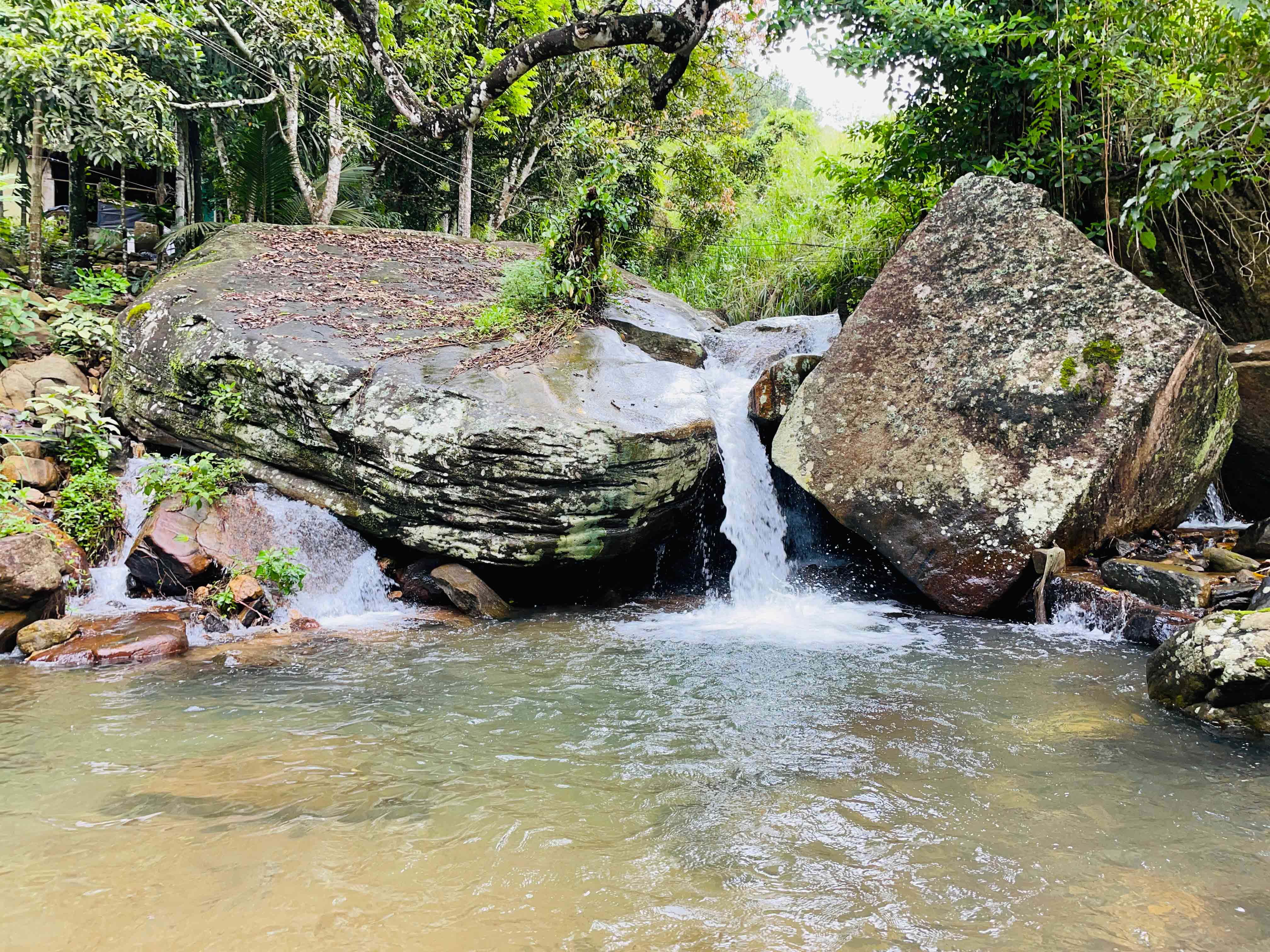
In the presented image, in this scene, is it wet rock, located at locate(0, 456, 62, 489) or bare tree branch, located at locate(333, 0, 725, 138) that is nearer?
bare tree branch, located at locate(333, 0, 725, 138)

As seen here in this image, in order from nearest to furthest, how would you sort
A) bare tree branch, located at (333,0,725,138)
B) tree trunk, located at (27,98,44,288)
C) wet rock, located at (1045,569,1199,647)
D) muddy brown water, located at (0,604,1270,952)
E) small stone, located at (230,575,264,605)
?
muddy brown water, located at (0,604,1270,952)
wet rock, located at (1045,569,1199,647)
bare tree branch, located at (333,0,725,138)
small stone, located at (230,575,264,605)
tree trunk, located at (27,98,44,288)

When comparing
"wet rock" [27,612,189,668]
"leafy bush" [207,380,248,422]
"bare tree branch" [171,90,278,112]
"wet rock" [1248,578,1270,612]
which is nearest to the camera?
"wet rock" [1248,578,1270,612]

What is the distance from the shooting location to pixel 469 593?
6.90m

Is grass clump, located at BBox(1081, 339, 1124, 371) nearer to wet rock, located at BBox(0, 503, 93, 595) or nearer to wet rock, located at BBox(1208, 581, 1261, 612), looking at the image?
wet rock, located at BBox(1208, 581, 1261, 612)

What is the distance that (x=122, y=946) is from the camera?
233 cm

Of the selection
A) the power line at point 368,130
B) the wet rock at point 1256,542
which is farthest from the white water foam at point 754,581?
the power line at point 368,130

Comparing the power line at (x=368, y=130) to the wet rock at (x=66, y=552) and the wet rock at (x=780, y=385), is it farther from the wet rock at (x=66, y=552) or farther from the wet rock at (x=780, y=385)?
the wet rock at (x=780, y=385)

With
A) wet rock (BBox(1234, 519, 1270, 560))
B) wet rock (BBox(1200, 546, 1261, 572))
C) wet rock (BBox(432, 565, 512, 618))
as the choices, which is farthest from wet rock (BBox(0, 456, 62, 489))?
wet rock (BBox(1234, 519, 1270, 560))

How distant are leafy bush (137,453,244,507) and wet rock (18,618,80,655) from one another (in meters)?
1.64

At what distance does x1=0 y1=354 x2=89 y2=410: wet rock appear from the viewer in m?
7.98

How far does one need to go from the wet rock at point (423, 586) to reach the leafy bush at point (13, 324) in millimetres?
5293

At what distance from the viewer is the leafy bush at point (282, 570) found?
21.7 feet

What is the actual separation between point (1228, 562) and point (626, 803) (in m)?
5.59

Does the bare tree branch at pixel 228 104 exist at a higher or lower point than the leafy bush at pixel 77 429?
higher
